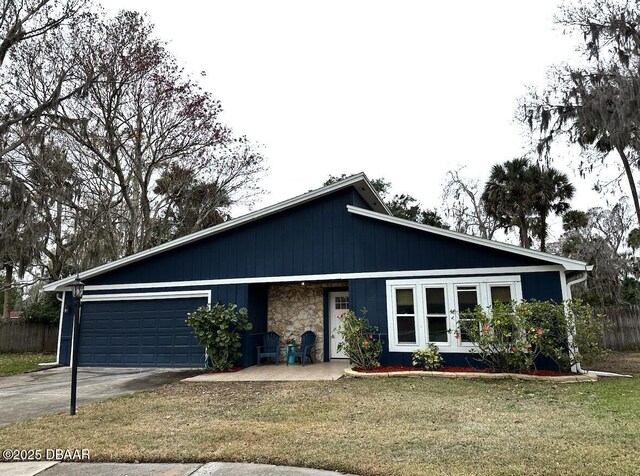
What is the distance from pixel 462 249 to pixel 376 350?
300 centimetres

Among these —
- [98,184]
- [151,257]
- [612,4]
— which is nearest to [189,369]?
[151,257]

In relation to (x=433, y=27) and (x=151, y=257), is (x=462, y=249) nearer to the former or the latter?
(x=433, y=27)

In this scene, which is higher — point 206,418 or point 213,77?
point 213,77

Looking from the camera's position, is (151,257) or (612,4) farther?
(612,4)

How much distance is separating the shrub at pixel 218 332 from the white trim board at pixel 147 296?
2.93 feet

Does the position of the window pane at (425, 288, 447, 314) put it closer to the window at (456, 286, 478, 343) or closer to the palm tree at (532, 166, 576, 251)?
the window at (456, 286, 478, 343)

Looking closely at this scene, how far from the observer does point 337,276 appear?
10.4m

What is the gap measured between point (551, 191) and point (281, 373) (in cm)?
1408

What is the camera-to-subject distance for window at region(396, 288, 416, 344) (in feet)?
32.0

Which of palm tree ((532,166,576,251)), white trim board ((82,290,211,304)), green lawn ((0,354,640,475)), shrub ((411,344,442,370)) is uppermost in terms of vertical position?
palm tree ((532,166,576,251))

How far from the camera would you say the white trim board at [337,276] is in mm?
9266

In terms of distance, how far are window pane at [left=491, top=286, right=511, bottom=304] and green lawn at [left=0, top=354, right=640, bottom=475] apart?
7.18ft

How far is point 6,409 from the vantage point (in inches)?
261

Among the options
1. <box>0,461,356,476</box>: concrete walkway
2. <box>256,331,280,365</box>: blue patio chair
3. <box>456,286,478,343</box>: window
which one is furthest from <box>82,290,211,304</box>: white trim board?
<box>0,461,356,476</box>: concrete walkway
